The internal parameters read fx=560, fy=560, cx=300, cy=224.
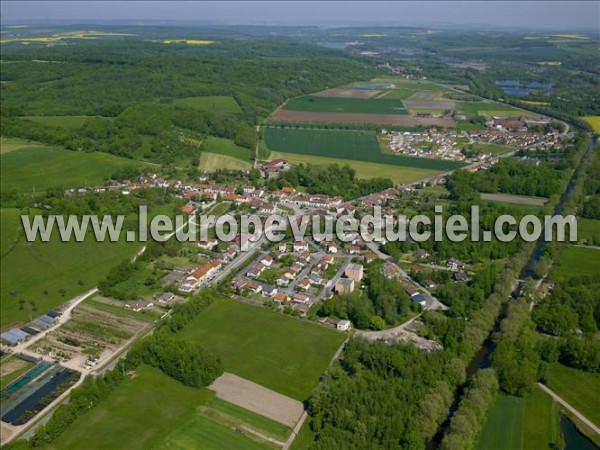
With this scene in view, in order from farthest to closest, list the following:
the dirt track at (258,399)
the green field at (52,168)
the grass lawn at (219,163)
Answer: the grass lawn at (219,163) → the green field at (52,168) → the dirt track at (258,399)

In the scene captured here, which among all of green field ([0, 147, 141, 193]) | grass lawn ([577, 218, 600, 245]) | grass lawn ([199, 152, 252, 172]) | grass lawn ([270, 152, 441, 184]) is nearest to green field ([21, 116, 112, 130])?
green field ([0, 147, 141, 193])

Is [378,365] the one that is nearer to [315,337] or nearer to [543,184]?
[315,337]

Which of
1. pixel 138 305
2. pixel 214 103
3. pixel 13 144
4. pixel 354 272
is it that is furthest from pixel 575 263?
pixel 214 103

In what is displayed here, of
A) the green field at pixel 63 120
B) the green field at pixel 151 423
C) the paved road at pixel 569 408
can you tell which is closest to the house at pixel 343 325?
the green field at pixel 151 423

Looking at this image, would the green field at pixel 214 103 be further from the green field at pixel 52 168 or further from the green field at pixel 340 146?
the green field at pixel 52 168

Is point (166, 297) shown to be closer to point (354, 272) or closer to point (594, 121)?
point (354, 272)

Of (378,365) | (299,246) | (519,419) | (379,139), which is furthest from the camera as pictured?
(379,139)

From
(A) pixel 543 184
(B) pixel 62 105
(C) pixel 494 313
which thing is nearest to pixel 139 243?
(C) pixel 494 313
